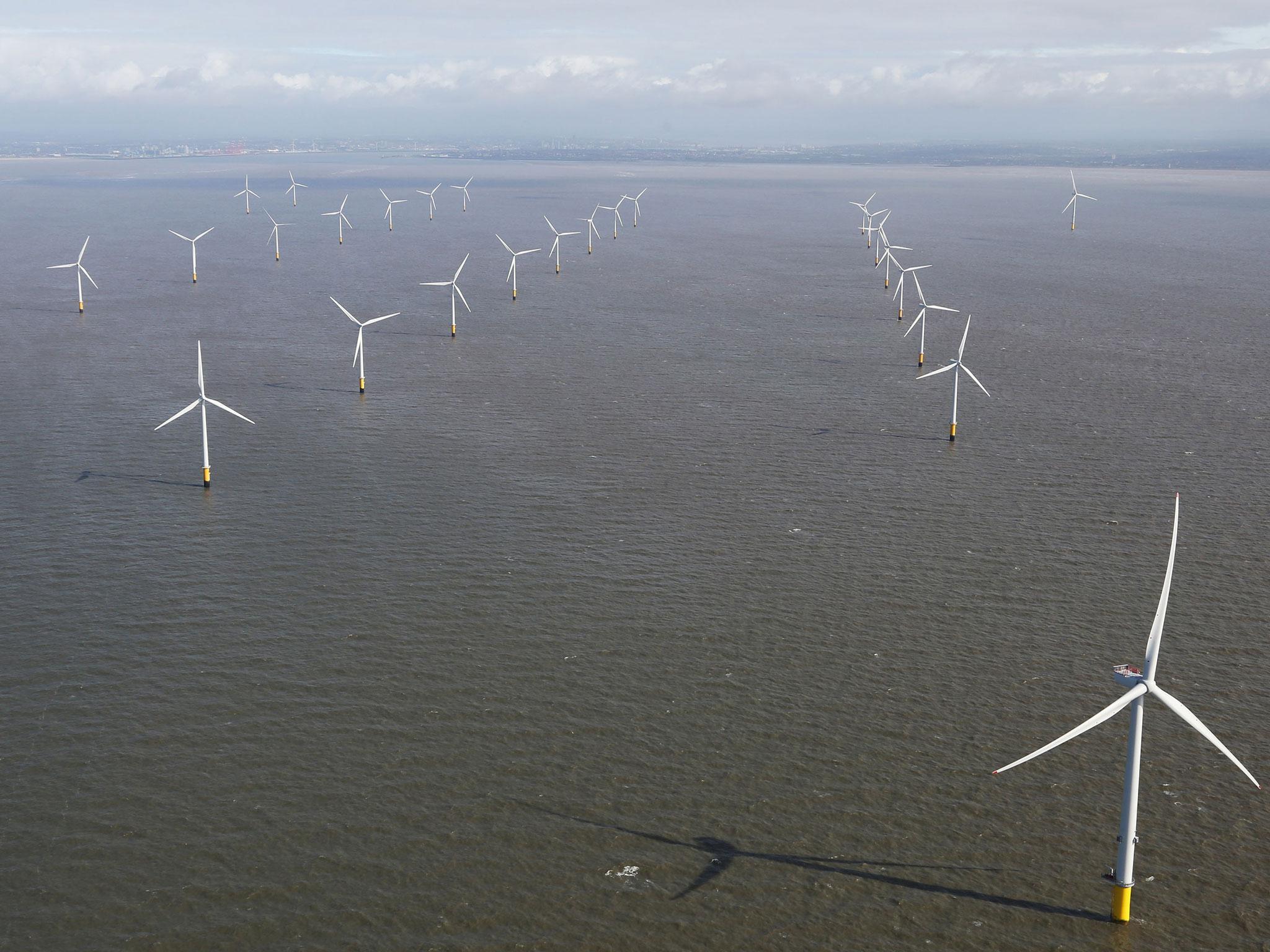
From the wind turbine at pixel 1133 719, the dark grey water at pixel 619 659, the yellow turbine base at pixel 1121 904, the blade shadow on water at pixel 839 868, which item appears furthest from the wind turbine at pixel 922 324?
the yellow turbine base at pixel 1121 904

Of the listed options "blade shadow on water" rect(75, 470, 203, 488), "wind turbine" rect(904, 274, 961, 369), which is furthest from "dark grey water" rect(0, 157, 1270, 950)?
"wind turbine" rect(904, 274, 961, 369)

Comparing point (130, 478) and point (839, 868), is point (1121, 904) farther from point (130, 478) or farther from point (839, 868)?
point (130, 478)

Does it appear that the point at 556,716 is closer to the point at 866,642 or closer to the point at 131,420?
the point at 866,642

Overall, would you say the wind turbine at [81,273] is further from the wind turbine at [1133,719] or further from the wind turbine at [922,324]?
the wind turbine at [1133,719]

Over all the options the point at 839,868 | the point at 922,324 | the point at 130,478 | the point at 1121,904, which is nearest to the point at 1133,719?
the point at 1121,904

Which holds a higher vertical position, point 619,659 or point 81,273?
point 81,273

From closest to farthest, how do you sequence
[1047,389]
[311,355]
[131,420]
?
[131,420] → [1047,389] → [311,355]

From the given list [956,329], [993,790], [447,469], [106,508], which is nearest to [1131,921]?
[993,790]
